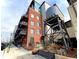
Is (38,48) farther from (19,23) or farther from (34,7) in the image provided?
(34,7)

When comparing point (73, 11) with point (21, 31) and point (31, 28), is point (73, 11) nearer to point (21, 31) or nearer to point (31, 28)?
point (31, 28)

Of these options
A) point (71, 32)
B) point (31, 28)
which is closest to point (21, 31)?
point (31, 28)

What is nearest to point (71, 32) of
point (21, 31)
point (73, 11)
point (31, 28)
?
point (73, 11)

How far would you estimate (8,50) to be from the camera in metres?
1.57

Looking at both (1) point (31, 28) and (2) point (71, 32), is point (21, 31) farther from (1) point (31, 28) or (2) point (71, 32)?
(2) point (71, 32)

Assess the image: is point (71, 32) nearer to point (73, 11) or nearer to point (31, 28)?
point (73, 11)

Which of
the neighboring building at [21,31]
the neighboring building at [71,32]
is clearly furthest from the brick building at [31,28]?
the neighboring building at [71,32]

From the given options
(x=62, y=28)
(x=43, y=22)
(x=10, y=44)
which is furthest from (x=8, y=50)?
(x=62, y=28)

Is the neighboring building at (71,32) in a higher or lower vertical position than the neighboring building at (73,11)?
lower

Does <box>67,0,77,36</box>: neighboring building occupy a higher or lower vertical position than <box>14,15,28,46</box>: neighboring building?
higher

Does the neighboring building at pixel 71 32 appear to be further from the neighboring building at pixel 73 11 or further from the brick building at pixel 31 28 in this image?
the brick building at pixel 31 28

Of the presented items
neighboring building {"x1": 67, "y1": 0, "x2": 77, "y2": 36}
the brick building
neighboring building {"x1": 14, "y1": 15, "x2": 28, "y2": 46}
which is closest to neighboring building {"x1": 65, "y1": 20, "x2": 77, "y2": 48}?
neighboring building {"x1": 67, "y1": 0, "x2": 77, "y2": 36}

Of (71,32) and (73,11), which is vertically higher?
(73,11)

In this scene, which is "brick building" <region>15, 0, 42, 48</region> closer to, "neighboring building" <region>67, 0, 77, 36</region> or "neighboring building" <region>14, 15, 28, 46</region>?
"neighboring building" <region>14, 15, 28, 46</region>
